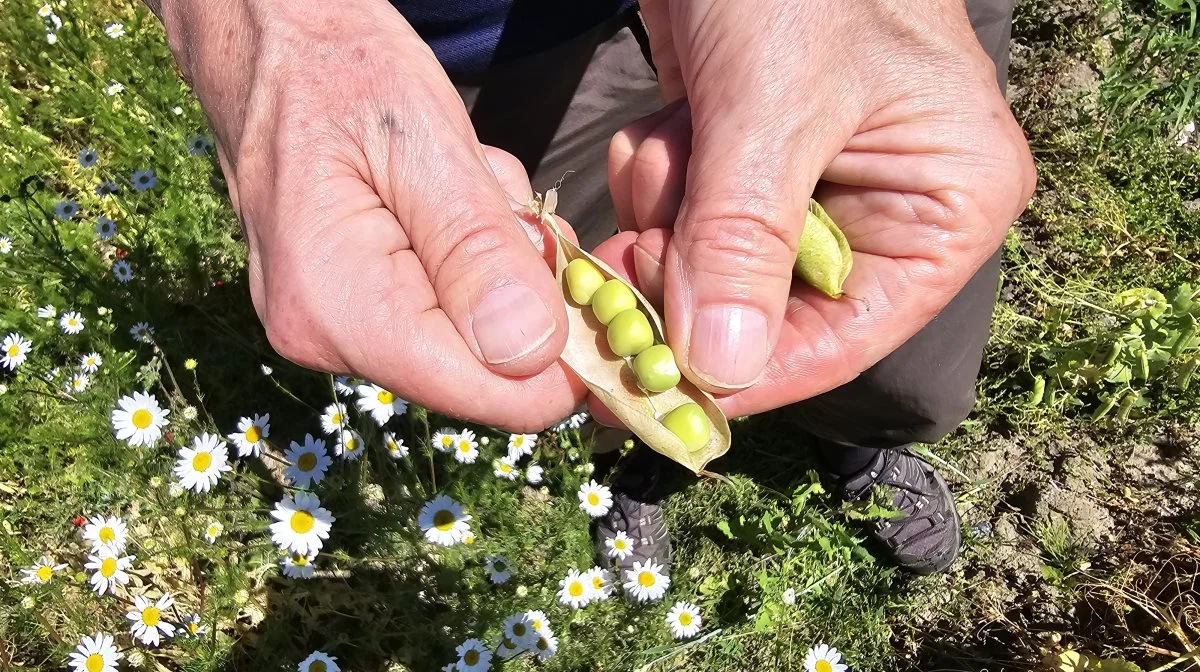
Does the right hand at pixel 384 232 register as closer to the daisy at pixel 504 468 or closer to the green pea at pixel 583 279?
the green pea at pixel 583 279

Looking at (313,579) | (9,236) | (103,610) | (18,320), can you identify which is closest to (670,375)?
(313,579)

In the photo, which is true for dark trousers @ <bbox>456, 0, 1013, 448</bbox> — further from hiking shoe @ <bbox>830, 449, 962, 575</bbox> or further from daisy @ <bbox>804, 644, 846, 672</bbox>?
daisy @ <bbox>804, 644, 846, 672</bbox>

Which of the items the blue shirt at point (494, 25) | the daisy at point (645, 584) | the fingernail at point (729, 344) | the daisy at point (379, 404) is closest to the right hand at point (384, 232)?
the fingernail at point (729, 344)

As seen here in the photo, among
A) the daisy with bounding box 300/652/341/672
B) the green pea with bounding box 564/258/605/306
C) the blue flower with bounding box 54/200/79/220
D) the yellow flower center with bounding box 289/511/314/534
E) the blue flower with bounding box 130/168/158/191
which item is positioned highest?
the green pea with bounding box 564/258/605/306

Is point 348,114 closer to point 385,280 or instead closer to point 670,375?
point 385,280

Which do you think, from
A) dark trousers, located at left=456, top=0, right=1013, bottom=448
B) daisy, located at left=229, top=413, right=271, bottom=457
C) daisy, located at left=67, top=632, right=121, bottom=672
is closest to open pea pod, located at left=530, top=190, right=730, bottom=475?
dark trousers, located at left=456, top=0, right=1013, bottom=448
